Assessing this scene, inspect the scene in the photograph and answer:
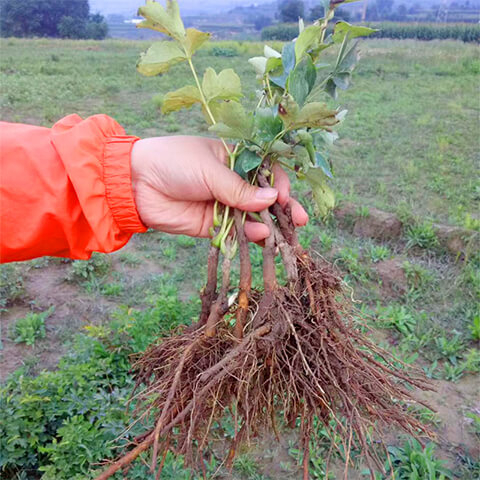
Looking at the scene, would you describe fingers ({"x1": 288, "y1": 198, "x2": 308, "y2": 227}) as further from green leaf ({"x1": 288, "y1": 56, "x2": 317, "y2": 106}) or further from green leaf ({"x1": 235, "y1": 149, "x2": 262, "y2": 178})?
green leaf ({"x1": 288, "y1": 56, "x2": 317, "y2": 106})

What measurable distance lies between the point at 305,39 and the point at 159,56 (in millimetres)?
455

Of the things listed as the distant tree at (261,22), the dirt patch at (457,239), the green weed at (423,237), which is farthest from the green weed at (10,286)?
the distant tree at (261,22)

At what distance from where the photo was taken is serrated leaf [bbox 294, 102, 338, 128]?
1154 millimetres

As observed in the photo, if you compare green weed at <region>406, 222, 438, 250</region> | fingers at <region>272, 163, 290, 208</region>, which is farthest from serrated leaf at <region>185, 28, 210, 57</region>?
green weed at <region>406, 222, 438, 250</region>

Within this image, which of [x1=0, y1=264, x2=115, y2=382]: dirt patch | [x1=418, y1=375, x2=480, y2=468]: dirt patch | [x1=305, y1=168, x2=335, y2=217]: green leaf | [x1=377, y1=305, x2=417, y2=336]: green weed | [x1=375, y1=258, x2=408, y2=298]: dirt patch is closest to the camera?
[x1=305, y1=168, x2=335, y2=217]: green leaf

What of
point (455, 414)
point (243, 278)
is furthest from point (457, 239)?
point (243, 278)

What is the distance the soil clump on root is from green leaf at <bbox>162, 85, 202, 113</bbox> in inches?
14.0

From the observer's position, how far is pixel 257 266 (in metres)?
3.43

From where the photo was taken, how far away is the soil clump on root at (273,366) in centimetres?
129

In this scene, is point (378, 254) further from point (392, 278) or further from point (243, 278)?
point (243, 278)

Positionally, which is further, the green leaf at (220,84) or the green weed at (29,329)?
the green weed at (29,329)

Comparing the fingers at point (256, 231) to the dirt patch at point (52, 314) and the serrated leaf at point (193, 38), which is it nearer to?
the serrated leaf at point (193, 38)

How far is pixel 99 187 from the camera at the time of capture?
4.56ft

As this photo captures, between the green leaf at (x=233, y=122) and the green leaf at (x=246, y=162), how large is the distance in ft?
0.24
